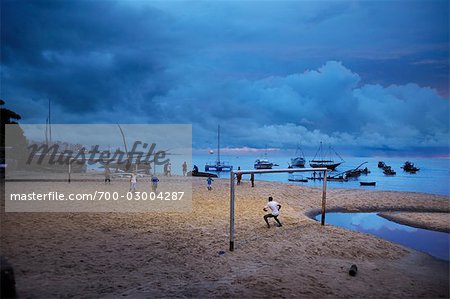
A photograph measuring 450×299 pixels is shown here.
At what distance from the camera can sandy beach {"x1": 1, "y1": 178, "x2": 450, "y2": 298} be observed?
23.5 ft

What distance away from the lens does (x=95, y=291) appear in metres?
6.73

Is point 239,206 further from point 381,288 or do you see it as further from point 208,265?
point 381,288

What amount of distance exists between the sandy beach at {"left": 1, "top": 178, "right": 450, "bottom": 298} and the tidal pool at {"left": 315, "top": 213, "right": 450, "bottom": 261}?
2711 mm

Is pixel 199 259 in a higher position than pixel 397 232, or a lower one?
higher

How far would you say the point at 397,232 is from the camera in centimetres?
1733

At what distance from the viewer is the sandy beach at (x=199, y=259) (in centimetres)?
716

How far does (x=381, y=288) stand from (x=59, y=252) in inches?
372

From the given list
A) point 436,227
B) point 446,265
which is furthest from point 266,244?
point 436,227

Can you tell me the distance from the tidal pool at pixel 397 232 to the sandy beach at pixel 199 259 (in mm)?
2711

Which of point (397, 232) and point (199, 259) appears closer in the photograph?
point (199, 259)

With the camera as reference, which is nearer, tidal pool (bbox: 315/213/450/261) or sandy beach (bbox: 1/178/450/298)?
sandy beach (bbox: 1/178/450/298)

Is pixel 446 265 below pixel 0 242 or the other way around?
below

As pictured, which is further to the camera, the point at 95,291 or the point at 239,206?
the point at 239,206

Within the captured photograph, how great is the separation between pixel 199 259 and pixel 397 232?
13.7m
